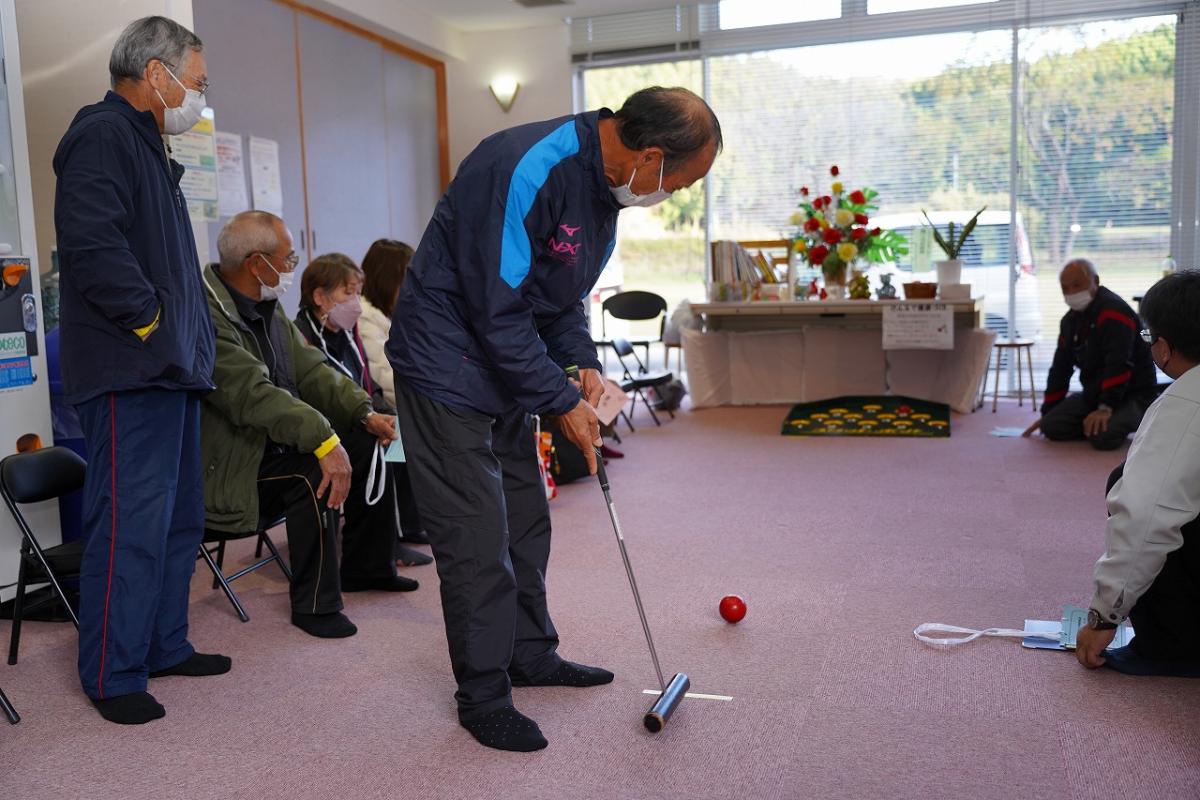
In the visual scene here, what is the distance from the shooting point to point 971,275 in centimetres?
740

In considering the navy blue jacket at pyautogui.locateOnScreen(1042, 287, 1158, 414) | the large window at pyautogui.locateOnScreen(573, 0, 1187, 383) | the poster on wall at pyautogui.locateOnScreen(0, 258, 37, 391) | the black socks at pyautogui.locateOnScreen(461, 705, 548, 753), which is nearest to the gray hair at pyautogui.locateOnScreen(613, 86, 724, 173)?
the black socks at pyautogui.locateOnScreen(461, 705, 548, 753)

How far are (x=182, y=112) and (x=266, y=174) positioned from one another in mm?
3706

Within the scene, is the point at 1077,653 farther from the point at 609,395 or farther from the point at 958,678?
the point at 609,395

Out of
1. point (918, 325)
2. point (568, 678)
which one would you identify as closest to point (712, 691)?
point (568, 678)

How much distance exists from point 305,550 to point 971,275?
5.83 meters

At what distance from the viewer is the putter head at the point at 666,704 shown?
2191 millimetres

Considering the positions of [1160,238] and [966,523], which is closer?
[966,523]

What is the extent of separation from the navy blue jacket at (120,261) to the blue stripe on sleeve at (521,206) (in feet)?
2.80

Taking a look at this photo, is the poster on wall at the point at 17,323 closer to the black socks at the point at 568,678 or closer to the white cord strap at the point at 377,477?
the white cord strap at the point at 377,477

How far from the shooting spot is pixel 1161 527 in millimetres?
2164

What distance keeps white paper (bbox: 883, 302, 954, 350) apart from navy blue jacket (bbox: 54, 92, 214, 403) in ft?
14.9

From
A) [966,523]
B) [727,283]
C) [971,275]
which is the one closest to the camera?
[966,523]

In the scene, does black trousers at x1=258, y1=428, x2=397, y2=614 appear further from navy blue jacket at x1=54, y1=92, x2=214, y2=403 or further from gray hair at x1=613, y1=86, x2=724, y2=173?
gray hair at x1=613, y1=86, x2=724, y2=173

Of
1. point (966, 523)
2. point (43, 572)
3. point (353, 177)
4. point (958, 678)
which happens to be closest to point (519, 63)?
point (353, 177)
